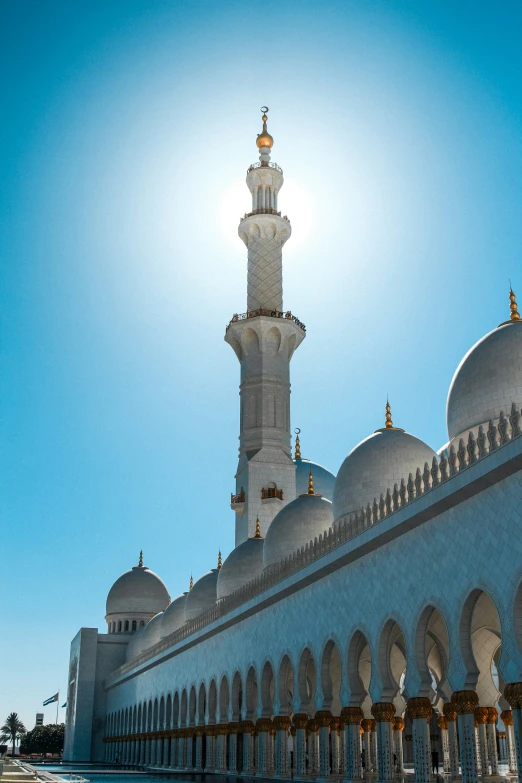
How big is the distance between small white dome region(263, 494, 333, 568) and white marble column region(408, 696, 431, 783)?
860cm

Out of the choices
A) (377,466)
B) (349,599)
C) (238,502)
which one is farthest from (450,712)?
(238,502)

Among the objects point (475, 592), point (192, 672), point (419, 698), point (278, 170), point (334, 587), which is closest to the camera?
point (475, 592)

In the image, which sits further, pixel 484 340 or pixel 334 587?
pixel 334 587

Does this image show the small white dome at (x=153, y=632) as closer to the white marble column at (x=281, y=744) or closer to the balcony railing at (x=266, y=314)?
the balcony railing at (x=266, y=314)

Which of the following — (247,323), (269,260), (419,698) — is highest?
(269,260)

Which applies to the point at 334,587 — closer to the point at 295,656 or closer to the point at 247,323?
the point at 295,656

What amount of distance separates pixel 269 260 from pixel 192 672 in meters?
15.1

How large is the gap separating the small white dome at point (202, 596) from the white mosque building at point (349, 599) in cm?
8

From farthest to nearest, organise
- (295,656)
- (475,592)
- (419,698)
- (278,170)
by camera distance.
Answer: (278,170)
(295,656)
(419,698)
(475,592)

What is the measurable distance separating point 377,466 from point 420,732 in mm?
6663

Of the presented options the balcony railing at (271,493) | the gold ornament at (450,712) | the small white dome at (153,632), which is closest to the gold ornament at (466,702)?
the gold ornament at (450,712)

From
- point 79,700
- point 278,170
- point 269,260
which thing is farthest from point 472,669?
point 79,700

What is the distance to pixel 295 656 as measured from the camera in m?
19.7

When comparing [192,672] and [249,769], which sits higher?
[192,672]
